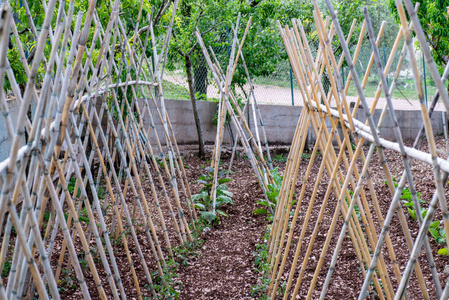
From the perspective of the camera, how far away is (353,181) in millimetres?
2232

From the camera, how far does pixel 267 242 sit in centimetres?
353

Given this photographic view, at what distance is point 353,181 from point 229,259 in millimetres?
1561

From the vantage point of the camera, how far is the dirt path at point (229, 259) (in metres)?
2.97

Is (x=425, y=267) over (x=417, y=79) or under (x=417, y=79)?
under

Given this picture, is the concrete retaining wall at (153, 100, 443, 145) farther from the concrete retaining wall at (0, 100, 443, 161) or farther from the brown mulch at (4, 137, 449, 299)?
the brown mulch at (4, 137, 449, 299)

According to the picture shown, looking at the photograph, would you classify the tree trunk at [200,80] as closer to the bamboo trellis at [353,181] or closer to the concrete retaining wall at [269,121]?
the concrete retaining wall at [269,121]

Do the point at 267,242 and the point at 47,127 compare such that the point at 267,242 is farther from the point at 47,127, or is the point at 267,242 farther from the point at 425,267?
the point at 47,127

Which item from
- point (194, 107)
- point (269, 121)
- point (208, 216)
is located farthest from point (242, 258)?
point (269, 121)

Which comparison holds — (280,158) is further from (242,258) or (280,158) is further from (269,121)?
(242,258)

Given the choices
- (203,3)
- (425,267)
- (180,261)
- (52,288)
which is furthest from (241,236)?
(203,3)

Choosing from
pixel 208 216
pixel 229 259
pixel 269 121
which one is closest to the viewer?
pixel 229 259

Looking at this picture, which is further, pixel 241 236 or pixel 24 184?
pixel 241 236

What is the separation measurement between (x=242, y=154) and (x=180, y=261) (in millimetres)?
4220

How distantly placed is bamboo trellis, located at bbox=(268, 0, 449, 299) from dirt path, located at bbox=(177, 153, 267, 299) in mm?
286
